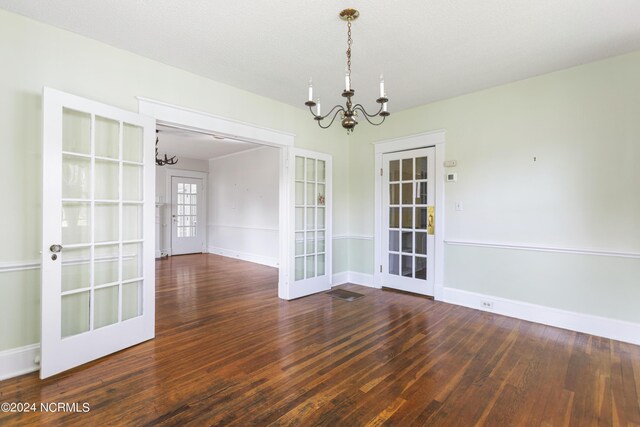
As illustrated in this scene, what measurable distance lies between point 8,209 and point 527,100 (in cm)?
506

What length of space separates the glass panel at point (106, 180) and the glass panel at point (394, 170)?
11.7ft

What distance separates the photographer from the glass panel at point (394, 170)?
183 inches

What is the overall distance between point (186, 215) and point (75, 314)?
633 cm

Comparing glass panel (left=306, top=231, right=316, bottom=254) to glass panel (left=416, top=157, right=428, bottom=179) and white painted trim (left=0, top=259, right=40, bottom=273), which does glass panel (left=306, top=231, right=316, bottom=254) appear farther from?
white painted trim (left=0, top=259, right=40, bottom=273)

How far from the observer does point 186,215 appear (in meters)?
8.49

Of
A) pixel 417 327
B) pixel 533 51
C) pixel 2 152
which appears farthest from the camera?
pixel 417 327

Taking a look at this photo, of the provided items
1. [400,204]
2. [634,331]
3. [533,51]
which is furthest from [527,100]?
[634,331]

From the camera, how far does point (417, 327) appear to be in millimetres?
3250

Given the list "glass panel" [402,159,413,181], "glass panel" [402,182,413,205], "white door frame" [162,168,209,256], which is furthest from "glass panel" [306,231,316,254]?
"white door frame" [162,168,209,256]

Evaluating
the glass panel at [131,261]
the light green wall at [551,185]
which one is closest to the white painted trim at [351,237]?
the light green wall at [551,185]

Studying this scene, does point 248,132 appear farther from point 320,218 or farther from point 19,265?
point 19,265

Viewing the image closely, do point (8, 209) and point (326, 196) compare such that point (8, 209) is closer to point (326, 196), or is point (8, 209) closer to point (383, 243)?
point (326, 196)

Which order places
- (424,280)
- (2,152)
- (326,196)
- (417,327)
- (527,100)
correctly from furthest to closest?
1. (326,196)
2. (424,280)
3. (527,100)
4. (417,327)
5. (2,152)

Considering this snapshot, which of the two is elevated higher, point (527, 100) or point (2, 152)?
point (527, 100)
